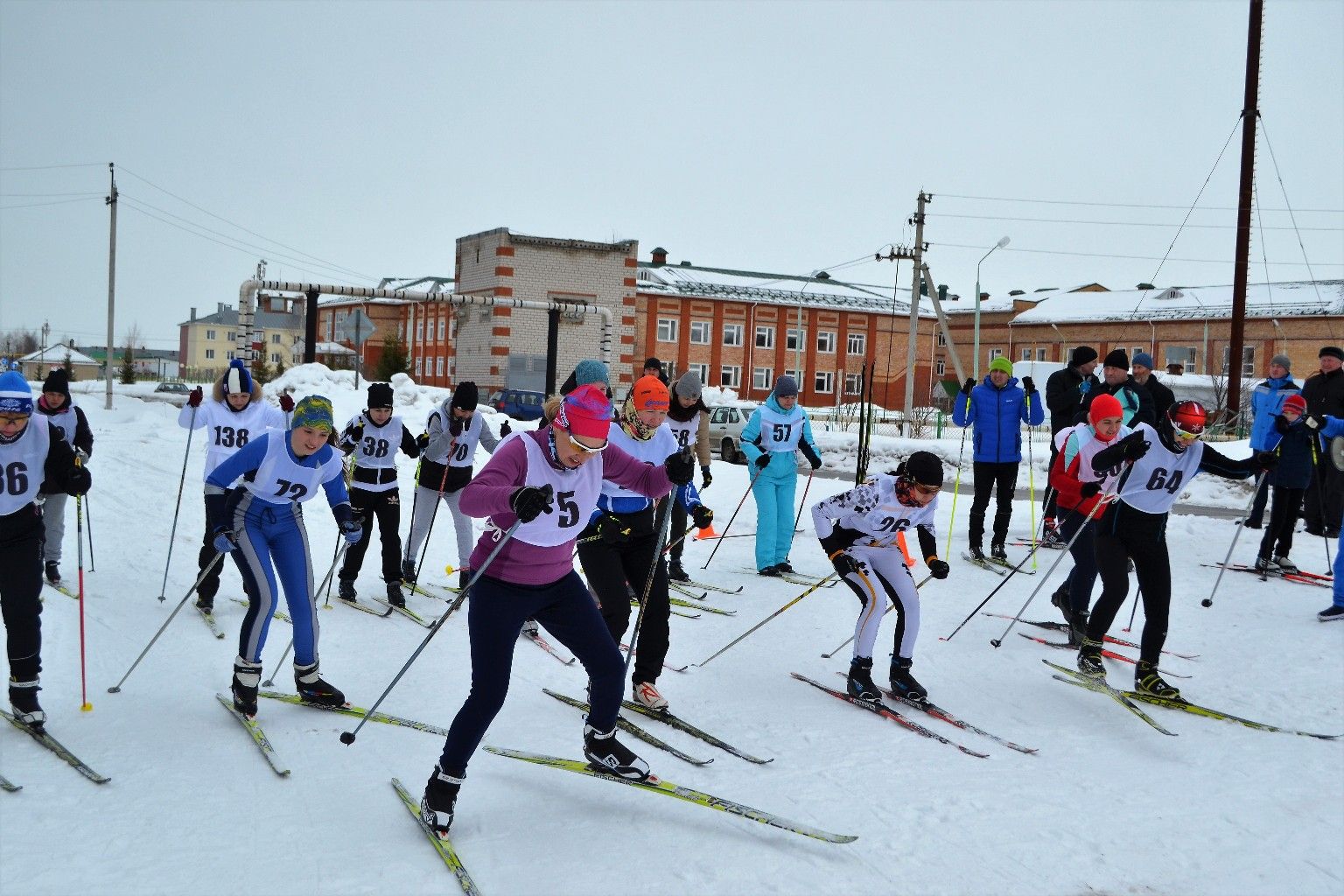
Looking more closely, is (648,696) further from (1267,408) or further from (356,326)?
(356,326)

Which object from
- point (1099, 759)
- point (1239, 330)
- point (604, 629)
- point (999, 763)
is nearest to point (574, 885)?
point (604, 629)

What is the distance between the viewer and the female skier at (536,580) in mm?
3938

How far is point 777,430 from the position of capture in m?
9.44

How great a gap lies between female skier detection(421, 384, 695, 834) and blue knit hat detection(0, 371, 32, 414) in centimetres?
242

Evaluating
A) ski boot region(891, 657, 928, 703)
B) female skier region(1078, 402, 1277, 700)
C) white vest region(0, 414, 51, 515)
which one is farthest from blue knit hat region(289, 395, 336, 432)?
female skier region(1078, 402, 1277, 700)

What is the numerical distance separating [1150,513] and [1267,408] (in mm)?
4756

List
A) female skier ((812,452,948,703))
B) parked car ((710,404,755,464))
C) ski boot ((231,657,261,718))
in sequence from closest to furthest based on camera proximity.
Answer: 1. ski boot ((231,657,261,718))
2. female skier ((812,452,948,703))
3. parked car ((710,404,755,464))

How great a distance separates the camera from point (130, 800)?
13.5 ft

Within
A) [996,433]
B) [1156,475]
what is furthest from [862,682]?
[996,433]

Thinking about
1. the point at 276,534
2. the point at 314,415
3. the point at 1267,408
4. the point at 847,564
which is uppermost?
the point at 1267,408

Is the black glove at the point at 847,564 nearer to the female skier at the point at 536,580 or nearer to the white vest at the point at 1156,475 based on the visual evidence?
the white vest at the point at 1156,475

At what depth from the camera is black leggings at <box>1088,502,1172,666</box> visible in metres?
6.12

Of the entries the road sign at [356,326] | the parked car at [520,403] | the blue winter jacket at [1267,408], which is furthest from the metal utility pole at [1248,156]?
the parked car at [520,403]

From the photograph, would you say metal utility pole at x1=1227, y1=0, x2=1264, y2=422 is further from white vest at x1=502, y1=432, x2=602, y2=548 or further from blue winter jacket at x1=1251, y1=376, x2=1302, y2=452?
white vest at x1=502, y1=432, x2=602, y2=548
